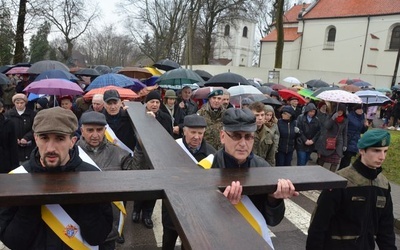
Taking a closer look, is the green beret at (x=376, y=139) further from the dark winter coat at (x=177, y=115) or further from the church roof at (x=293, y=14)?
the church roof at (x=293, y=14)

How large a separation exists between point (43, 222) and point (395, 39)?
42370 mm

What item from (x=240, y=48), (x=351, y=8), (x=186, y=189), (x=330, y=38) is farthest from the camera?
(x=240, y=48)

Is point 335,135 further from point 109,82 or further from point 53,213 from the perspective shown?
point 53,213

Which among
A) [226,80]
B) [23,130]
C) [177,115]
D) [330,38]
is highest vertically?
[330,38]

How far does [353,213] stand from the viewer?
2.60 meters

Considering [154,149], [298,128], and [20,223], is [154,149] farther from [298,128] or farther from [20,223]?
[298,128]

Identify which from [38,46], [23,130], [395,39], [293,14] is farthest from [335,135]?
[293,14]

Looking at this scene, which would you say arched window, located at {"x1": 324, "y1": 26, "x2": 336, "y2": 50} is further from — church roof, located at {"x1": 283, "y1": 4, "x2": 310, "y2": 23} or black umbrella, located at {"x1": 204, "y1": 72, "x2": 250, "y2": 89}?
black umbrella, located at {"x1": 204, "y1": 72, "x2": 250, "y2": 89}

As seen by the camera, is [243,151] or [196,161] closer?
[243,151]

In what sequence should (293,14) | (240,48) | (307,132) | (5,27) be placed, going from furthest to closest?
(240,48) → (293,14) → (5,27) → (307,132)

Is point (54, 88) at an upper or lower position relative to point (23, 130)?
upper

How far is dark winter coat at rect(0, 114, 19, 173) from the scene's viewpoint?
15.4 feet

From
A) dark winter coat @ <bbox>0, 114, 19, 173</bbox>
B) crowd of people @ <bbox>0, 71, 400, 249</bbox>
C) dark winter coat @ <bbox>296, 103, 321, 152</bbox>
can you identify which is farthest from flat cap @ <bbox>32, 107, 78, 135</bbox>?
dark winter coat @ <bbox>296, 103, 321, 152</bbox>

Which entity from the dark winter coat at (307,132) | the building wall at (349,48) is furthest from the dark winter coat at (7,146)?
the building wall at (349,48)
